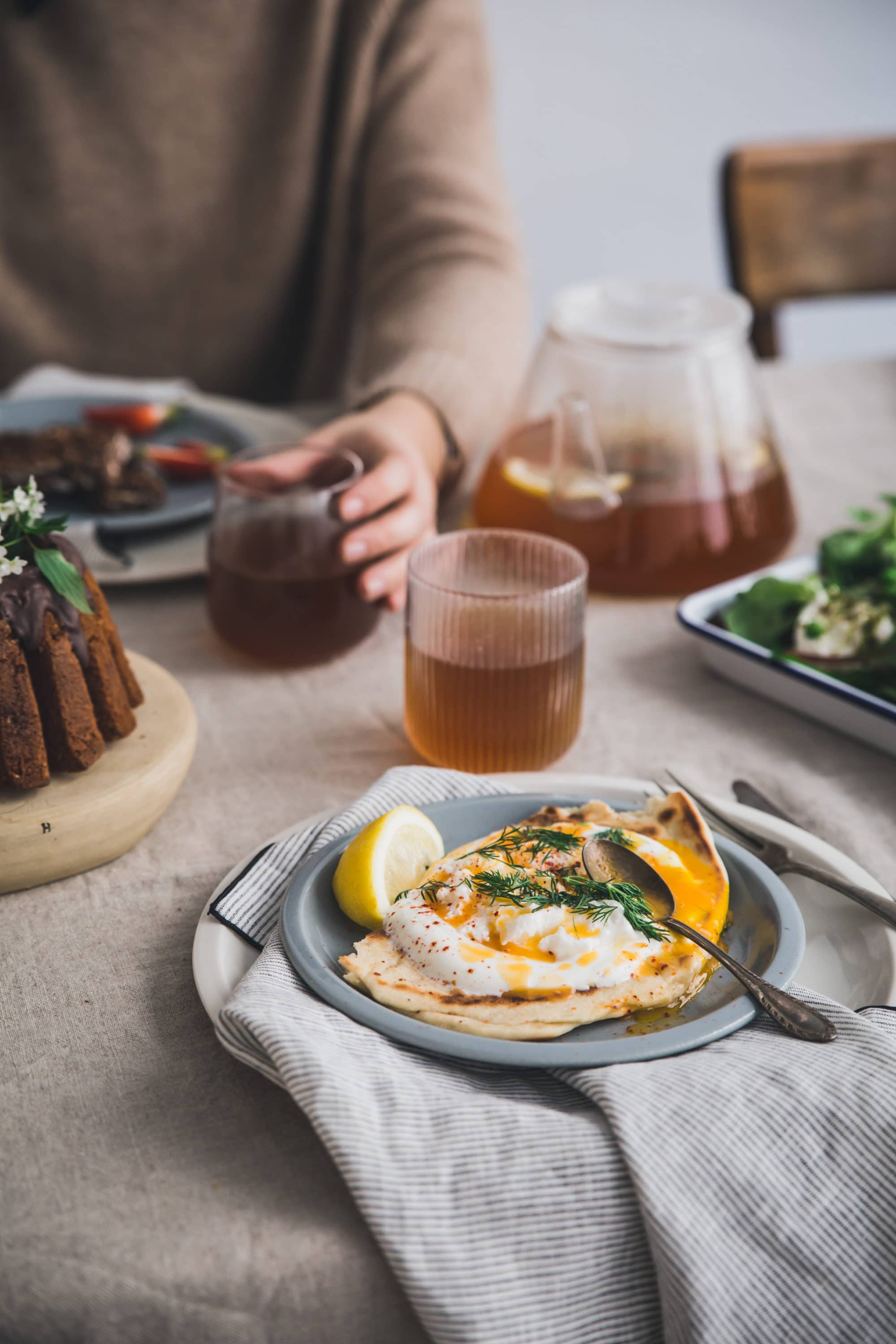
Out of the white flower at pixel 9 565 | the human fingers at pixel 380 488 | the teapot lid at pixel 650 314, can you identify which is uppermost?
the teapot lid at pixel 650 314

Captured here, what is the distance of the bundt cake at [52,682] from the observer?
0.75 metres

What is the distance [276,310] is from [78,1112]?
5.37 ft

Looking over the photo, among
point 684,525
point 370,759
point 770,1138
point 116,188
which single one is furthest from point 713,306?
point 116,188

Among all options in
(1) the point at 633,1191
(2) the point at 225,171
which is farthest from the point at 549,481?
(2) the point at 225,171

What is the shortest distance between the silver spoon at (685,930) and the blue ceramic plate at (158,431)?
760 millimetres

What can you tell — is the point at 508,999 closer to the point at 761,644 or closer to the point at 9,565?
the point at 9,565

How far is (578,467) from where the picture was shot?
3.70 feet

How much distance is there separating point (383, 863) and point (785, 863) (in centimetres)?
27

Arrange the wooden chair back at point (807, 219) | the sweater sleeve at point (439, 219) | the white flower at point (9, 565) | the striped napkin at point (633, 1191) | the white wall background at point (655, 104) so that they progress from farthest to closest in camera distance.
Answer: the white wall background at point (655, 104) → the wooden chair back at point (807, 219) → the sweater sleeve at point (439, 219) → the white flower at point (9, 565) → the striped napkin at point (633, 1191)

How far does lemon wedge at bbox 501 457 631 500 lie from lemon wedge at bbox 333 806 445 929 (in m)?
0.49

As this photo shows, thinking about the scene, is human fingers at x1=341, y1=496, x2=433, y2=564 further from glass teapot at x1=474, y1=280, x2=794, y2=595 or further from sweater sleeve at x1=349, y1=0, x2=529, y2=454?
sweater sleeve at x1=349, y1=0, x2=529, y2=454

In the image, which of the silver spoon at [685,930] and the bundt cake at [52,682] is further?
the bundt cake at [52,682]

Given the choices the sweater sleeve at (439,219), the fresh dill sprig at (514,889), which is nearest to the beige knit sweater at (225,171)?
the sweater sleeve at (439,219)

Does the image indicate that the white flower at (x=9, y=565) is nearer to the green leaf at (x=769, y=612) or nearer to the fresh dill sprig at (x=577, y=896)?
the fresh dill sprig at (x=577, y=896)
